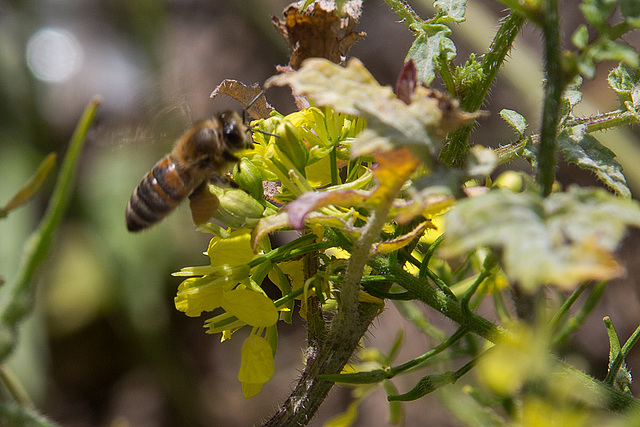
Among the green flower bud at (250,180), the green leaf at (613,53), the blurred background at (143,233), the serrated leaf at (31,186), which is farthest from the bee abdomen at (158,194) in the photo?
the blurred background at (143,233)

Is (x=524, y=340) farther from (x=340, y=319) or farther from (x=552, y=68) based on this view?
(x=340, y=319)

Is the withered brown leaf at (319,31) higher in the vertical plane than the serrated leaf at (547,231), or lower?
higher

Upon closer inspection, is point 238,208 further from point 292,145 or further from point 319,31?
point 319,31

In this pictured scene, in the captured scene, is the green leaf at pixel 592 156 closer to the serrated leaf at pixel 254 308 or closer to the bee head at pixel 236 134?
the serrated leaf at pixel 254 308

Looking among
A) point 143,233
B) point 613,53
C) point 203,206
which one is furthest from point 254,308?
point 143,233

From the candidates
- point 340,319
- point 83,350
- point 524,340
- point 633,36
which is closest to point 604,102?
point 633,36

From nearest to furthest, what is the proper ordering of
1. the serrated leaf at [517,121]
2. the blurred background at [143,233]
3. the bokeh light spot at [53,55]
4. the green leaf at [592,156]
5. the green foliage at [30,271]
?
the green foliage at [30,271], the green leaf at [592,156], the serrated leaf at [517,121], the blurred background at [143,233], the bokeh light spot at [53,55]
